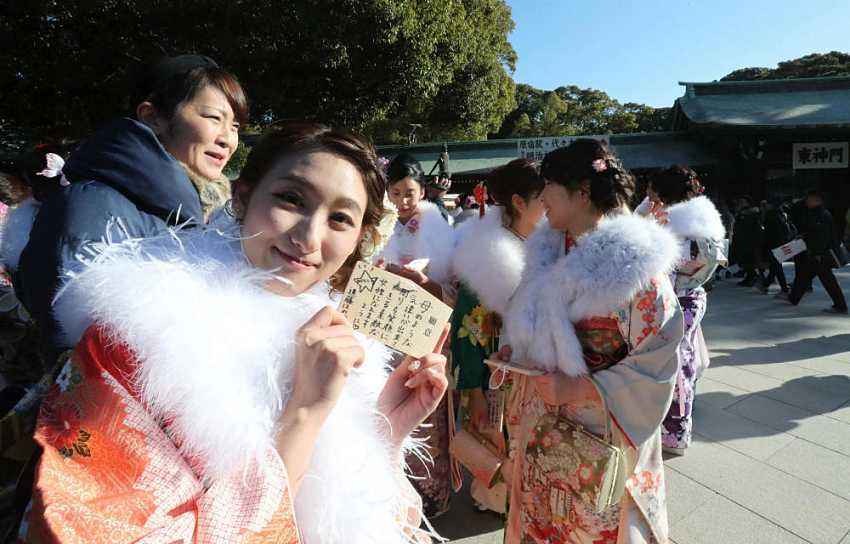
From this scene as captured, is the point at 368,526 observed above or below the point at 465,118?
below

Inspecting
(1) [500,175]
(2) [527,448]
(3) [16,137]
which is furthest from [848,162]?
(3) [16,137]

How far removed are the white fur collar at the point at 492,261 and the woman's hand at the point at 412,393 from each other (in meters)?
1.27

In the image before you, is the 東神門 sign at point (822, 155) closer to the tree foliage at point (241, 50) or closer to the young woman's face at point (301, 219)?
the tree foliage at point (241, 50)

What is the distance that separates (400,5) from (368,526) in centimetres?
923

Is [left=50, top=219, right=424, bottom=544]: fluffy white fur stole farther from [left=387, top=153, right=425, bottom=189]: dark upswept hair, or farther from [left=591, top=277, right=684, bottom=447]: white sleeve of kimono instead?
[left=387, top=153, right=425, bottom=189]: dark upswept hair

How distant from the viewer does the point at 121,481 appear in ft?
2.22

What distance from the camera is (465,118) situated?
12.9m

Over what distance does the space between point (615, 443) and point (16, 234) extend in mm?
2950

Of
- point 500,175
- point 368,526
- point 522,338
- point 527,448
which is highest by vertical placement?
point 500,175

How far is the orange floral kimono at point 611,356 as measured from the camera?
63.2 inches

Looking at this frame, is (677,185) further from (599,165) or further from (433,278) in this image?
(599,165)

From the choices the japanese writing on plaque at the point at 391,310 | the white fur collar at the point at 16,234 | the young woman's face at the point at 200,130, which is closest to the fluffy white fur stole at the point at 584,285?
the japanese writing on plaque at the point at 391,310

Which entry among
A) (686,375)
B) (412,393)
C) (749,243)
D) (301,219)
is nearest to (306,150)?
(301,219)

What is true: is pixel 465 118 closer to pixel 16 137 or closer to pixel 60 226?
pixel 16 137
